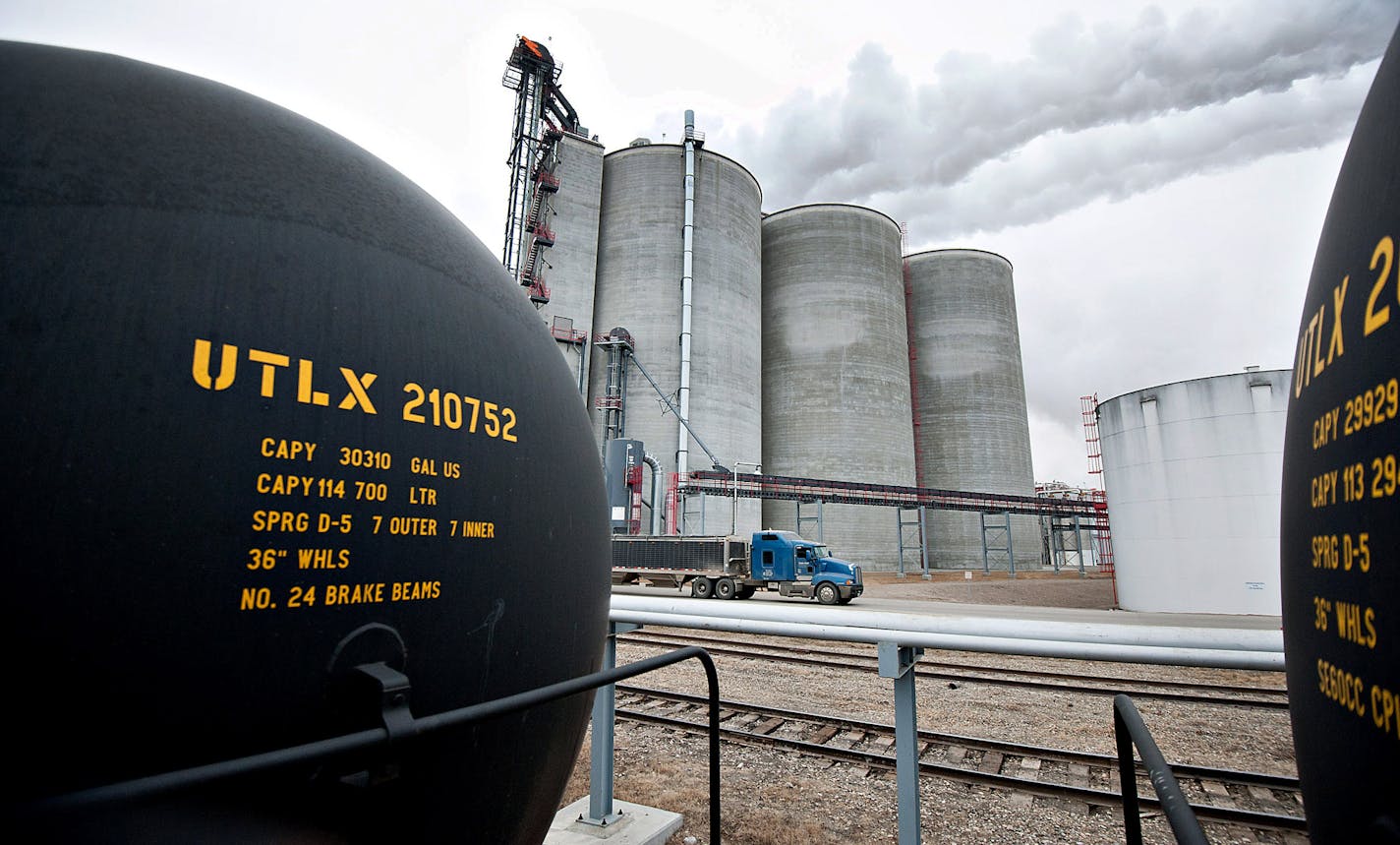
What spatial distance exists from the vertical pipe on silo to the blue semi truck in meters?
9.15

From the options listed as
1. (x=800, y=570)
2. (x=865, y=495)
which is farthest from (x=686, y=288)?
(x=800, y=570)

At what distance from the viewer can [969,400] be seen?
4728 centimetres

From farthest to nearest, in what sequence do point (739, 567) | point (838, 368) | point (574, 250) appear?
point (838, 368)
point (574, 250)
point (739, 567)

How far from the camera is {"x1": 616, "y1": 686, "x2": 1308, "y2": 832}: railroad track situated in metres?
5.83

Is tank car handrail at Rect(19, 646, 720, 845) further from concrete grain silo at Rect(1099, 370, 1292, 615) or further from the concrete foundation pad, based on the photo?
concrete grain silo at Rect(1099, 370, 1292, 615)

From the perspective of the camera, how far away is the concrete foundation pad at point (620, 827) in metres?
4.79

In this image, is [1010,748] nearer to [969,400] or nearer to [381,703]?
[381,703]

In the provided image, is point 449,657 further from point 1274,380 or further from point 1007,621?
point 1274,380

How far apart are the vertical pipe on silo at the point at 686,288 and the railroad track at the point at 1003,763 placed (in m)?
26.3

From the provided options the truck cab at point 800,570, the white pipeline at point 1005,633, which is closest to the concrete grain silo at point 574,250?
the truck cab at point 800,570

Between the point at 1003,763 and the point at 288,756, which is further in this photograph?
the point at 1003,763

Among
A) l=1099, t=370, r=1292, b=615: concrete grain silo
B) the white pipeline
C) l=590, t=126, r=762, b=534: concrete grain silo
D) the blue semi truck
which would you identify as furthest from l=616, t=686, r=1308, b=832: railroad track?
l=590, t=126, r=762, b=534: concrete grain silo

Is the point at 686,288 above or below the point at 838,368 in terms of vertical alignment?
above

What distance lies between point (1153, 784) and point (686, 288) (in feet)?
119
